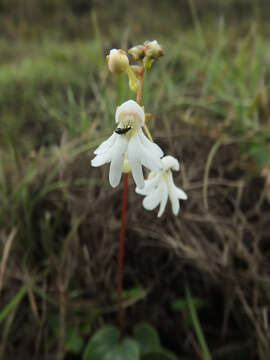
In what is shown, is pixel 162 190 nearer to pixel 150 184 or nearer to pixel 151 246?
pixel 150 184

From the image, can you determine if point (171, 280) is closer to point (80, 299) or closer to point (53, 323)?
point (80, 299)

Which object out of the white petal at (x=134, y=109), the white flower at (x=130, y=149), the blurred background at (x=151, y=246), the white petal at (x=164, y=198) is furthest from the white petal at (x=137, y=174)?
the blurred background at (x=151, y=246)

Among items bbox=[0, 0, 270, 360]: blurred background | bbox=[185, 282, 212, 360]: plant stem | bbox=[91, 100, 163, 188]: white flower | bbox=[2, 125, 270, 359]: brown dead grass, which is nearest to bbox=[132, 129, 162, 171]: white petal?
bbox=[91, 100, 163, 188]: white flower

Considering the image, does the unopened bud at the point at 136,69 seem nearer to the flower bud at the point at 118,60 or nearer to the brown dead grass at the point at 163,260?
the flower bud at the point at 118,60

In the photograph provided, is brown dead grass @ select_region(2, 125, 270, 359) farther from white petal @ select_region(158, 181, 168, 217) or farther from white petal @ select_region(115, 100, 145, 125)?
white petal @ select_region(115, 100, 145, 125)

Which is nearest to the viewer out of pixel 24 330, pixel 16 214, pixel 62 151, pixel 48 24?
pixel 24 330

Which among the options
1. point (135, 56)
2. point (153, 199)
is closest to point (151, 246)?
point (153, 199)

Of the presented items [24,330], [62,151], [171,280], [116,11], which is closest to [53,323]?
[24,330]
